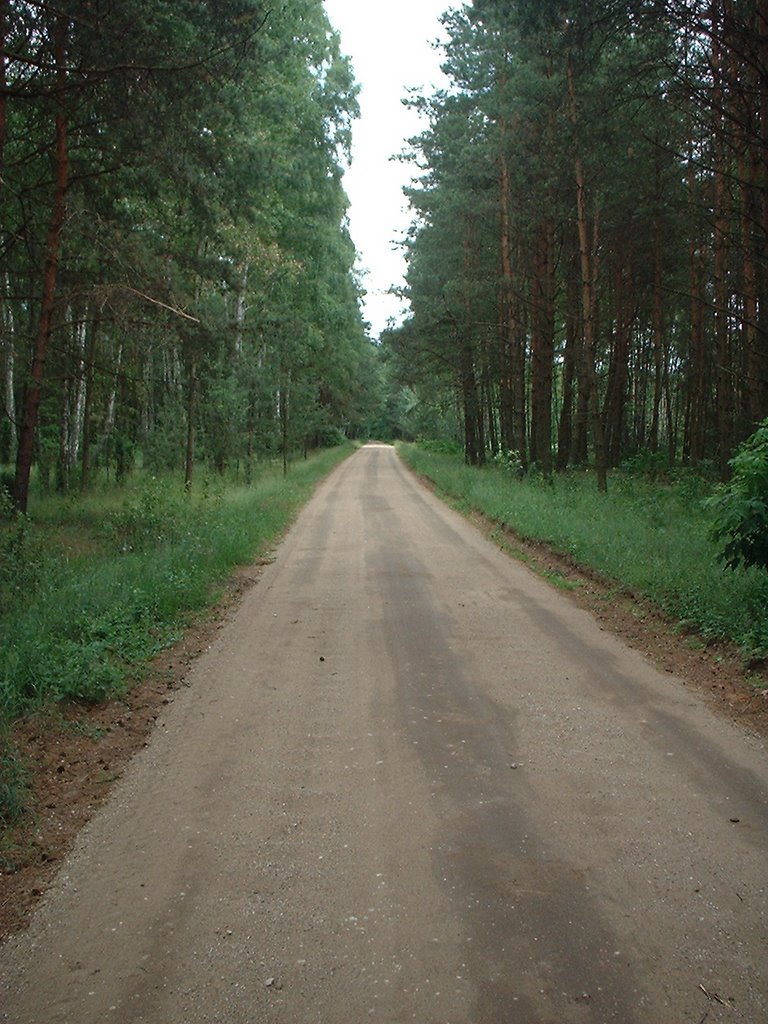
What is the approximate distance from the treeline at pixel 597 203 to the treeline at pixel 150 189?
4.40 metres

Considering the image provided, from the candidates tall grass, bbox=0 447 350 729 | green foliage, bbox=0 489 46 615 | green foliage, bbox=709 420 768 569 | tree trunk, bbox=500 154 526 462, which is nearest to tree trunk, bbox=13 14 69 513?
tall grass, bbox=0 447 350 729

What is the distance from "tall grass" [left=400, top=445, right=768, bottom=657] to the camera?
317 inches

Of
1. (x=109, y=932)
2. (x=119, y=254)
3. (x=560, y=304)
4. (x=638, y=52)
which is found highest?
(x=638, y=52)

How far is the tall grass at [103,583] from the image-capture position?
6.20 meters

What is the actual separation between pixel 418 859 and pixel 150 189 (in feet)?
39.8

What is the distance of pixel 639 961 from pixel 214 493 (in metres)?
17.1

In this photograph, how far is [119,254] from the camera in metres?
12.4

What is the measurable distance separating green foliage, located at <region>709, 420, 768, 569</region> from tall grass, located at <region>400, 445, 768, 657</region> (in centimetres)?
29

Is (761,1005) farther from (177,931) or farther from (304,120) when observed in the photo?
(304,120)

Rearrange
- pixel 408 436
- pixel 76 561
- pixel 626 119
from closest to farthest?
pixel 76 561 → pixel 626 119 → pixel 408 436

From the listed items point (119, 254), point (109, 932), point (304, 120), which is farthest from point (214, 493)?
point (109, 932)

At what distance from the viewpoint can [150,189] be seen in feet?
41.9

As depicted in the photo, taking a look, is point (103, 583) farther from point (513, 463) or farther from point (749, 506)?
point (513, 463)

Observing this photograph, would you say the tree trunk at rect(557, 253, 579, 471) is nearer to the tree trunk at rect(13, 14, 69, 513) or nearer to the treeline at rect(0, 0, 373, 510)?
the treeline at rect(0, 0, 373, 510)
